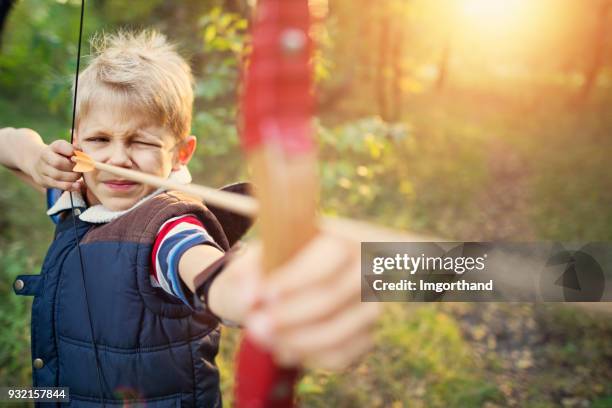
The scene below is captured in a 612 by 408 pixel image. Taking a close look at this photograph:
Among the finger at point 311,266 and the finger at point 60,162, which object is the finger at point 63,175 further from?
the finger at point 311,266

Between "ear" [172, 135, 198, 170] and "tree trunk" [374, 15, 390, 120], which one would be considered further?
"tree trunk" [374, 15, 390, 120]

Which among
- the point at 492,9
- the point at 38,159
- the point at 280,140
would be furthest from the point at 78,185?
the point at 492,9

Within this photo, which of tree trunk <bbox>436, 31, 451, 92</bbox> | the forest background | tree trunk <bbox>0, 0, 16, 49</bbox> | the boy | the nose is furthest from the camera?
tree trunk <bbox>436, 31, 451, 92</bbox>

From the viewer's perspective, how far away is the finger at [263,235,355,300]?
1.46ft

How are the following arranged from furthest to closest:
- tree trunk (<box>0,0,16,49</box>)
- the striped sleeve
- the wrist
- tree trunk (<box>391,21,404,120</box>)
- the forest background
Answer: tree trunk (<box>391,21,404,120</box>) → the forest background → tree trunk (<box>0,0,16,49</box>) → the wrist → the striped sleeve

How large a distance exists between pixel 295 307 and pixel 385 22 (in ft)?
25.9

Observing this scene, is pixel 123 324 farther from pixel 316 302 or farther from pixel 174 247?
pixel 316 302

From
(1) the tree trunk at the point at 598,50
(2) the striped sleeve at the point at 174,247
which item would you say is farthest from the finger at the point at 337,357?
(1) the tree trunk at the point at 598,50

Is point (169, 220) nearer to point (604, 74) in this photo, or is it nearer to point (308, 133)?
point (308, 133)

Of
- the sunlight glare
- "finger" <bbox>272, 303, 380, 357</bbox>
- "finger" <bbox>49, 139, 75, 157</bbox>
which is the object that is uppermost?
the sunlight glare

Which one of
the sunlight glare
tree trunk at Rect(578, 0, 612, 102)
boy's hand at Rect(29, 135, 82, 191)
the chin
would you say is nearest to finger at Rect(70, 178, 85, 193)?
boy's hand at Rect(29, 135, 82, 191)

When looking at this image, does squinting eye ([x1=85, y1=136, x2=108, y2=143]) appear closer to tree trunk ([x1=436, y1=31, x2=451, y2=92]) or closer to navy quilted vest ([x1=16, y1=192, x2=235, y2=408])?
navy quilted vest ([x1=16, y1=192, x2=235, y2=408])

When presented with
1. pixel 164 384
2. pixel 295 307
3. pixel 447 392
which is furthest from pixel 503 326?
pixel 295 307

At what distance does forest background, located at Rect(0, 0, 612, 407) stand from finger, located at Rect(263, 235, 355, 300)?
11.1 inches
